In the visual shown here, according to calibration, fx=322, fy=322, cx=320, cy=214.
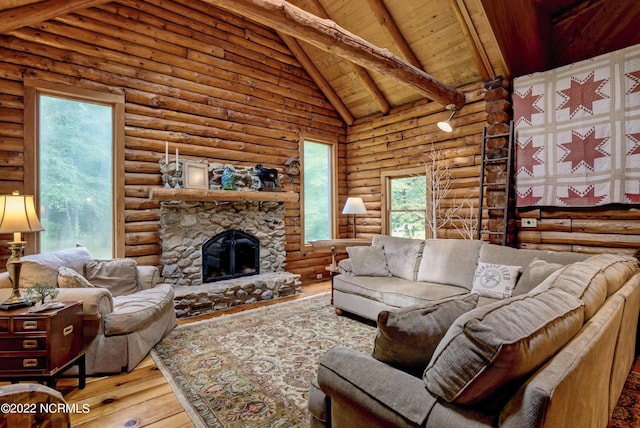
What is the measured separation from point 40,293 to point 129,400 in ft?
3.14

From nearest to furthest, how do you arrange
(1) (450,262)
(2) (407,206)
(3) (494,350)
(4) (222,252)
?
1. (3) (494,350)
2. (1) (450,262)
3. (4) (222,252)
4. (2) (407,206)

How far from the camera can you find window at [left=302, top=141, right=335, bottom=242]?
595 centimetres

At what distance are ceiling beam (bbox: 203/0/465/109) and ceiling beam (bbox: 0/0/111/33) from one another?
1620 mm

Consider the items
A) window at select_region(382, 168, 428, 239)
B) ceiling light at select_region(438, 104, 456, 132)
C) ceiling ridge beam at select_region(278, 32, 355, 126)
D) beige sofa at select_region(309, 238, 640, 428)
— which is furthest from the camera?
ceiling ridge beam at select_region(278, 32, 355, 126)

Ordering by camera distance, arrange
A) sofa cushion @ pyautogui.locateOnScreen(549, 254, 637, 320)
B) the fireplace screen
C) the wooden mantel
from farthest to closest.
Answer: the fireplace screen < the wooden mantel < sofa cushion @ pyautogui.locateOnScreen(549, 254, 637, 320)

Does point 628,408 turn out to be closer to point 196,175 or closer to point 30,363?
point 30,363

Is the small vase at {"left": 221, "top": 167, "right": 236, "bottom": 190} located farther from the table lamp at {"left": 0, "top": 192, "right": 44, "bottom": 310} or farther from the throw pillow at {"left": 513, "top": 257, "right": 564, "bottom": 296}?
the throw pillow at {"left": 513, "top": 257, "right": 564, "bottom": 296}

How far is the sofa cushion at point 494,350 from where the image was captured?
2.97ft

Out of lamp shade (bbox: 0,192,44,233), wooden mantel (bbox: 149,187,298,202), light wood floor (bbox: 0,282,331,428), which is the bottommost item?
light wood floor (bbox: 0,282,331,428)

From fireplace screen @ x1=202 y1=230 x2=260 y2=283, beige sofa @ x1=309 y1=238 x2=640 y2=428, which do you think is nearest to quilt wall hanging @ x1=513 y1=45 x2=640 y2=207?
beige sofa @ x1=309 y1=238 x2=640 y2=428

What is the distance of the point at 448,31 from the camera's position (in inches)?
166

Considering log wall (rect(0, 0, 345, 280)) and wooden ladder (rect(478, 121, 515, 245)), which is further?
wooden ladder (rect(478, 121, 515, 245))

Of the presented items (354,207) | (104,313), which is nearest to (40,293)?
(104,313)

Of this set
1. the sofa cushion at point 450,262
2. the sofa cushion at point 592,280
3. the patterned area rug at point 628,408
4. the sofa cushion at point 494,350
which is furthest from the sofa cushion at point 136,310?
the patterned area rug at point 628,408
